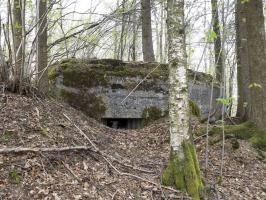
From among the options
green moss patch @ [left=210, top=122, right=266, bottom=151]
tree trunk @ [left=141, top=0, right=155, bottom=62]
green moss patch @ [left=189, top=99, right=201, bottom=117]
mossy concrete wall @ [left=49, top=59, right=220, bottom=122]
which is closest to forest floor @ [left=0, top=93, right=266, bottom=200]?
green moss patch @ [left=210, top=122, right=266, bottom=151]

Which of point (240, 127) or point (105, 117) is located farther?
point (105, 117)

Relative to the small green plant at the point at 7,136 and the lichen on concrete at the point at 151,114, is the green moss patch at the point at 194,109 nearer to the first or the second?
the lichen on concrete at the point at 151,114

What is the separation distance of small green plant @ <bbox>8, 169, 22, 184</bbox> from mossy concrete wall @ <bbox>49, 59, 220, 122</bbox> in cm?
420

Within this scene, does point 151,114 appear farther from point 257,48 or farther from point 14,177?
point 14,177

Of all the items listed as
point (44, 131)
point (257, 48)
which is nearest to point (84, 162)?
point (44, 131)

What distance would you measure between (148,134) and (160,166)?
2200mm

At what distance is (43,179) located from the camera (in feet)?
14.1

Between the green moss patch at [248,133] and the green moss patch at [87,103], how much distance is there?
2.73 m

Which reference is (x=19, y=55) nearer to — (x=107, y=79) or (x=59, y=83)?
(x=59, y=83)

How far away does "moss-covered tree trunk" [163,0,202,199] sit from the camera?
473cm

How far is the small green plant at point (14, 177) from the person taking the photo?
4.16 m

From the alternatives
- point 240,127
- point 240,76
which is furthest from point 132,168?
point 240,76

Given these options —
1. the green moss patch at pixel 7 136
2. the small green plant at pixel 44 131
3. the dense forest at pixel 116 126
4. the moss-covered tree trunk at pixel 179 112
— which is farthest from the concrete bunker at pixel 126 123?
the moss-covered tree trunk at pixel 179 112

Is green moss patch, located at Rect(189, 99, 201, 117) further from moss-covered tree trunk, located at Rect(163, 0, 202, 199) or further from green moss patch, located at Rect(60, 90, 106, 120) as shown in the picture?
moss-covered tree trunk, located at Rect(163, 0, 202, 199)
